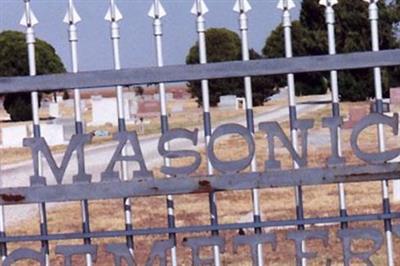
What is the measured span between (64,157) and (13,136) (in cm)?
2004

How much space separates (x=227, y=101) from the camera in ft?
84.6

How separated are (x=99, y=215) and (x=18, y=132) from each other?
13.6m

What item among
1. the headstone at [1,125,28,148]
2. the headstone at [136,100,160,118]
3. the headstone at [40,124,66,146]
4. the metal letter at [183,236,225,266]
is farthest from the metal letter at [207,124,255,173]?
the headstone at [136,100,160,118]

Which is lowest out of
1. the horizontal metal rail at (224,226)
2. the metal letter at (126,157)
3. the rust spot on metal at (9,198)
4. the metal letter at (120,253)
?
the metal letter at (120,253)

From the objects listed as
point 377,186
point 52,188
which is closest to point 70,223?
point 377,186

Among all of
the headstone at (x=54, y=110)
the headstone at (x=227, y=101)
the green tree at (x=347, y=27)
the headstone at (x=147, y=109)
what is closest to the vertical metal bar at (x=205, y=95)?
the green tree at (x=347, y=27)

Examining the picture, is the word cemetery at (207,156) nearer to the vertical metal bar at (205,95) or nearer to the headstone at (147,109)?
the vertical metal bar at (205,95)

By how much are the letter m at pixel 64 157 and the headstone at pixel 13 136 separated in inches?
762

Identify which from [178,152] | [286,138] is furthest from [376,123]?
[178,152]

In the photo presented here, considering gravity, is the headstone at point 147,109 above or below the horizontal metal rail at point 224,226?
above

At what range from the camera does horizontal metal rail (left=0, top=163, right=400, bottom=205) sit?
3439 millimetres

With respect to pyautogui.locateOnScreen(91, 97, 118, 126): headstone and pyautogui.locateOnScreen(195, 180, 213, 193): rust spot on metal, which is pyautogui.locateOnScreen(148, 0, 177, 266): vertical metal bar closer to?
pyautogui.locateOnScreen(195, 180, 213, 193): rust spot on metal

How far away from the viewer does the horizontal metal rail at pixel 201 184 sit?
3.44m

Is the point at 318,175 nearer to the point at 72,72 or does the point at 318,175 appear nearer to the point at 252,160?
the point at 252,160
